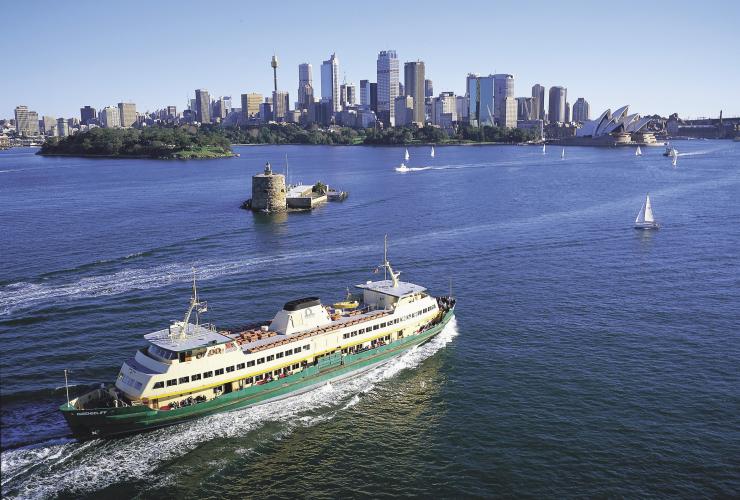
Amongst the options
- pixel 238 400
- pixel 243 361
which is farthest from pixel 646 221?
pixel 238 400

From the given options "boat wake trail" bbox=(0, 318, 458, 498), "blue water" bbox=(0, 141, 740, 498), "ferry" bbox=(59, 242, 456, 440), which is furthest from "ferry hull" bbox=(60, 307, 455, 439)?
"blue water" bbox=(0, 141, 740, 498)

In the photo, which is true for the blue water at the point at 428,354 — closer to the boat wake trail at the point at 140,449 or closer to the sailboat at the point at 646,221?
the boat wake trail at the point at 140,449

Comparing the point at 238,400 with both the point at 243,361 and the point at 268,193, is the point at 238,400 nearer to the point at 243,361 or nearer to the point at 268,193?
the point at 243,361

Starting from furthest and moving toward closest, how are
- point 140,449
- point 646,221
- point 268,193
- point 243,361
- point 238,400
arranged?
point 268,193, point 646,221, point 243,361, point 238,400, point 140,449

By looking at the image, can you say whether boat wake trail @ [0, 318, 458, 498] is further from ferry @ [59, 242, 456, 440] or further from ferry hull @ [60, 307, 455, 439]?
ferry @ [59, 242, 456, 440]

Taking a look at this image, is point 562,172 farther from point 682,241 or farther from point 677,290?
point 677,290

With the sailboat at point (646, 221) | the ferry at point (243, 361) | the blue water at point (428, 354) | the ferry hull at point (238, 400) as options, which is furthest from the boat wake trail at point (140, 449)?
the sailboat at point (646, 221)
